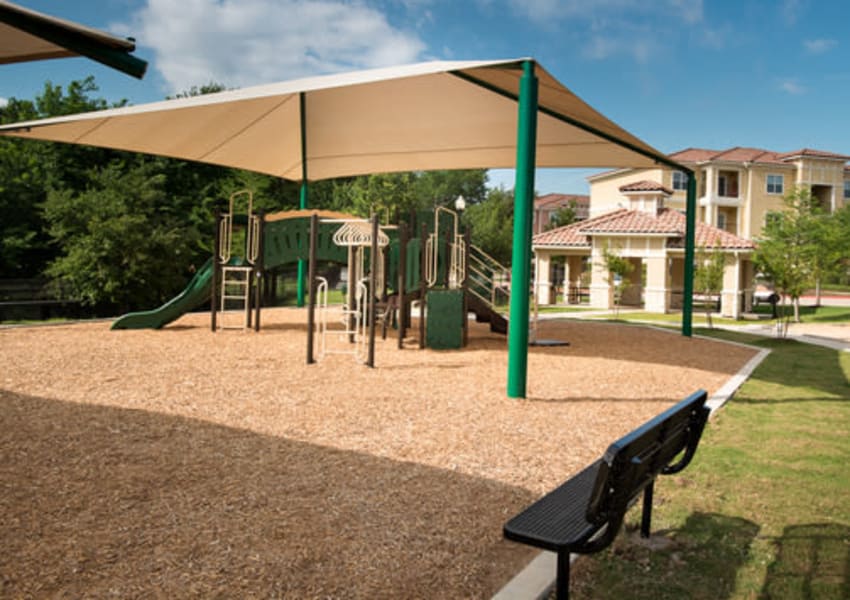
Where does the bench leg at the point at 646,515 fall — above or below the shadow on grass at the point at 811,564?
above

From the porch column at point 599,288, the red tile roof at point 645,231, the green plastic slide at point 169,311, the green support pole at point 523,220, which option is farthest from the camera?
the porch column at point 599,288

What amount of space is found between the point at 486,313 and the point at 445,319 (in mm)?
1677

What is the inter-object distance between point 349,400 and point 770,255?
15.4 meters

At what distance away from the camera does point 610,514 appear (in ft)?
9.88

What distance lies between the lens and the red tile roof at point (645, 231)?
1104 inches

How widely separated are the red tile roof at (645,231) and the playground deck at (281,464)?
1882cm

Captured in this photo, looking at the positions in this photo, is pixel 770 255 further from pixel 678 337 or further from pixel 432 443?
pixel 432 443

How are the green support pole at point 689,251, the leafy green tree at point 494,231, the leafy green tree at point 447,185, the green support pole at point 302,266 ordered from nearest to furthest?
the green support pole at point 689,251 → the green support pole at point 302,266 → the leafy green tree at point 494,231 → the leafy green tree at point 447,185

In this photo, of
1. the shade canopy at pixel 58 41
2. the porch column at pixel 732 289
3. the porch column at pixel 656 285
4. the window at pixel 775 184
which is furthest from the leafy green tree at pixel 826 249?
the shade canopy at pixel 58 41

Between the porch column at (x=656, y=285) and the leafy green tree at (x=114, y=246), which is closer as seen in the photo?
the leafy green tree at (x=114, y=246)

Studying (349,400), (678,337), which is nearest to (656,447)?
(349,400)

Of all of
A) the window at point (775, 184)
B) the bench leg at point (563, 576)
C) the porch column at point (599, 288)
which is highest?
the window at point (775, 184)

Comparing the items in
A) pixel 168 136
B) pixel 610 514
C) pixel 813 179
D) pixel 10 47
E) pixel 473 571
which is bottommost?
pixel 473 571

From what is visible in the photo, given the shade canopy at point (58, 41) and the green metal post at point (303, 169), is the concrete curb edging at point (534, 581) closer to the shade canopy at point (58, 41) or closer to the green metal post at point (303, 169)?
the shade canopy at point (58, 41)
